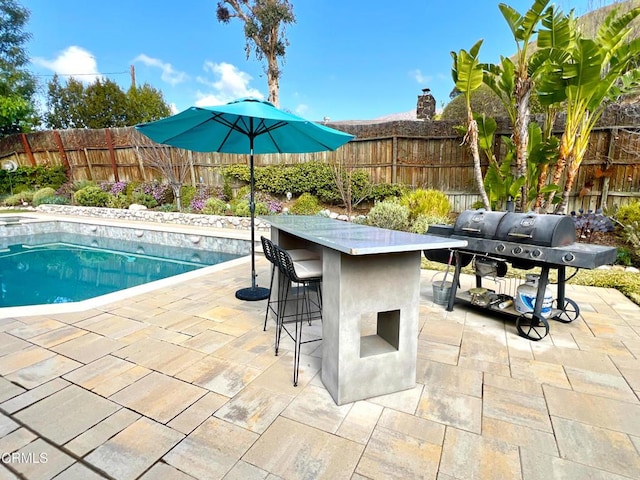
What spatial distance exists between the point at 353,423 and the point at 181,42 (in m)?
20.5

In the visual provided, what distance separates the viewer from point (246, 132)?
152 inches

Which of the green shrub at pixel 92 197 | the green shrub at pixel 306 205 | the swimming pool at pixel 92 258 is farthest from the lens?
the green shrub at pixel 92 197

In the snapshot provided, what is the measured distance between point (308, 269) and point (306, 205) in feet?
23.0

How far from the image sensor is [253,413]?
6.37 ft

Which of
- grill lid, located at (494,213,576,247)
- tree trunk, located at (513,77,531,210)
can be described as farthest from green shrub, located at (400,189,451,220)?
grill lid, located at (494,213,576,247)

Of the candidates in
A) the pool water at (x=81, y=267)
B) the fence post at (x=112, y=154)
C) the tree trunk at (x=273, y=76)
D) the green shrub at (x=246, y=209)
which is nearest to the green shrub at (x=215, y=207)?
the green shrub at (x=246, y=209)

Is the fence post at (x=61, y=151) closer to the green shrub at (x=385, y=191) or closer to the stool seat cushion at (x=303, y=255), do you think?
the green shrub at (x=385, y=191)

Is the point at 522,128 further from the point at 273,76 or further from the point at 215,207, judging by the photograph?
the point at 273,76

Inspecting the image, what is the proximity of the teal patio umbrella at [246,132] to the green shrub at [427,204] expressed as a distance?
4.02 meters

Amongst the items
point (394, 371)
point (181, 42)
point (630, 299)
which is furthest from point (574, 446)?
point (181, 42)

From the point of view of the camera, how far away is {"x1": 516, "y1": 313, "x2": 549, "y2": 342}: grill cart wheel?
2.94m

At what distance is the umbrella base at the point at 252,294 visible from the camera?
153 inches

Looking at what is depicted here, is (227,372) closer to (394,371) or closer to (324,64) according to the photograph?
(394,371)

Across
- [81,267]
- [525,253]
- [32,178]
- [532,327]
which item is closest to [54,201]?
[32,178]
